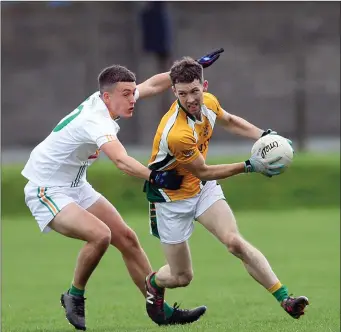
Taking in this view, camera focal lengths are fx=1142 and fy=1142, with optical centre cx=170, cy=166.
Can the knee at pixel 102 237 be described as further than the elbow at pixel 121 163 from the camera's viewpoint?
Yes

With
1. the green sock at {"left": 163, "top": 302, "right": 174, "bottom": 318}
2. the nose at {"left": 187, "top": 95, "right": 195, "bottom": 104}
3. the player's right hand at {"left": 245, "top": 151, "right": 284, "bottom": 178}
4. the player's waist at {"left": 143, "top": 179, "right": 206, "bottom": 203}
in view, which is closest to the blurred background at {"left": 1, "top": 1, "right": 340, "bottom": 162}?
the green sock at {"left": 163, "top": 302, "right": 174, "bottom": 318}

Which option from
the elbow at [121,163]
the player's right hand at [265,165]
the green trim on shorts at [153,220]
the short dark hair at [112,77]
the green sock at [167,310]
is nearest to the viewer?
the player's right hand at [265,165]

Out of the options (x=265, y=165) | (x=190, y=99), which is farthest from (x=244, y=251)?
(x=190, y=99)

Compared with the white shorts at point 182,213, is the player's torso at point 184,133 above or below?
above

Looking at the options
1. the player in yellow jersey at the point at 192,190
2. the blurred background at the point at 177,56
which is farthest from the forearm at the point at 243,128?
the blurred background at the point at 177,56

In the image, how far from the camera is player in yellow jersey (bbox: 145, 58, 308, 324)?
9055 millimetres

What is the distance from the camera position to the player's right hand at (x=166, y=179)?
917 centimetres

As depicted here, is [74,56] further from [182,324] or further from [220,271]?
[182,324]

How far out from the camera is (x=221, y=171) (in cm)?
906

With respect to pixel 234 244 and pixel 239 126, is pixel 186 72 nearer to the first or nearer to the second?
pixel 239 126

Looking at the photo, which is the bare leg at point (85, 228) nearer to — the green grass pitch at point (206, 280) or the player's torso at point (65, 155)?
the player's torso at point (65, 155)

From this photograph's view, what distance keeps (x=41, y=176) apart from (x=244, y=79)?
1790 centimetres

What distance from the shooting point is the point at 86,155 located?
988 centimetres

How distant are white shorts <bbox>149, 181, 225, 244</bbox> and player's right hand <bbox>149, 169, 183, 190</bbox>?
20 cm
